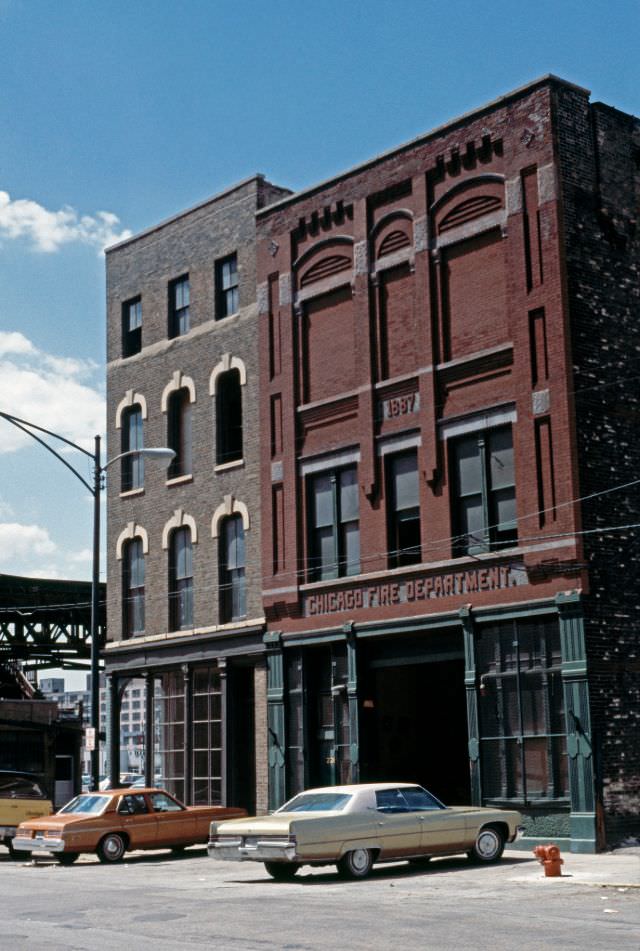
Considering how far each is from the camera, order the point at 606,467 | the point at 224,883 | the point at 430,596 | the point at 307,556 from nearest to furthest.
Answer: the point at 224,883, the point at 606,467, the point at 430,596, the point at 307,556

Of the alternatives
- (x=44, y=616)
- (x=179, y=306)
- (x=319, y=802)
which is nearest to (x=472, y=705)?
(x=319, y=802)

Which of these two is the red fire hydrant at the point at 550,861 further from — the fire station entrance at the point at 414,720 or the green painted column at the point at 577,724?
the fire station entrance at the point at 414,720

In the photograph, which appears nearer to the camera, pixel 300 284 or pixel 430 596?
pixel 430 596

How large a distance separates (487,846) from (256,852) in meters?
4.18

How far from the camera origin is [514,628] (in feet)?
82.5

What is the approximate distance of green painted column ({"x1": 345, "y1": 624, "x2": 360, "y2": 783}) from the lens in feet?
92.1

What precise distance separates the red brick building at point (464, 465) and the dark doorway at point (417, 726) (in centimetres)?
5

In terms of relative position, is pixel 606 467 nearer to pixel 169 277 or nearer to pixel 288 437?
pixel 288 437

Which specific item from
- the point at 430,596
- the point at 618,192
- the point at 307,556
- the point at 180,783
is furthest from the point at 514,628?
the point at 180,783

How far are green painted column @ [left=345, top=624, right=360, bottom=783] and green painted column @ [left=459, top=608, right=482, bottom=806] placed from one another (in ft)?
10.4

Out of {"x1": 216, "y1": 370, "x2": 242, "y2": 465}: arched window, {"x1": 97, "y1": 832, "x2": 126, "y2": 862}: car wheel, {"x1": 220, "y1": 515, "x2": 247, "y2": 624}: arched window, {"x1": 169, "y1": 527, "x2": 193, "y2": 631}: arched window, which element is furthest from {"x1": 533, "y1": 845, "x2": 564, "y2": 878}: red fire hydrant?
{"x1": 216, "y1": 370, "x2": 242, "y2": 465}: arched window

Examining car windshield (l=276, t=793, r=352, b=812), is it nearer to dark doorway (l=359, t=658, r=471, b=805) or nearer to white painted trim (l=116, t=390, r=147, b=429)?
dark doorway (l=359, t=658, r=471, b=805)

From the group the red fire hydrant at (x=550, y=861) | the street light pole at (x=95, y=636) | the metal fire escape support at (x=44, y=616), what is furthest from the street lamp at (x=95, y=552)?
the metal fire escape support at (x=44, y=616)

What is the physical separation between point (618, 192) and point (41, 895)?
17.4 metres
